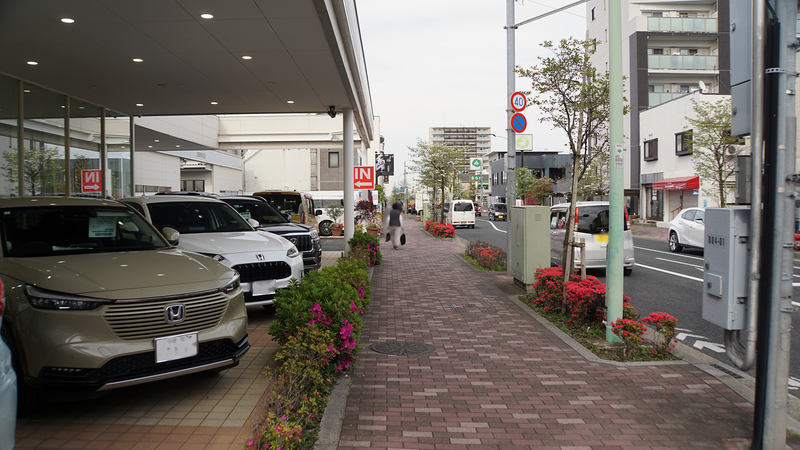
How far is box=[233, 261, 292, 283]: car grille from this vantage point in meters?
6.59

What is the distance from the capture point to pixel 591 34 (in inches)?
1705

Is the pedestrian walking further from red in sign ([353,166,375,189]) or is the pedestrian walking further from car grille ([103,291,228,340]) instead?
car grille ([103,291,228,340])

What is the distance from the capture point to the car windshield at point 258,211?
10812 millimetres

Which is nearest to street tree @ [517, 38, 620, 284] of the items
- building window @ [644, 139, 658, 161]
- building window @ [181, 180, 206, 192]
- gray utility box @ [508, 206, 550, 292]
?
gray utility box @ [508, 206, 550, 292]

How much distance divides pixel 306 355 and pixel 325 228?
74.6 ft

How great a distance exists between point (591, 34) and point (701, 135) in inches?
881

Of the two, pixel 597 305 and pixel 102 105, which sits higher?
pixel 102 105

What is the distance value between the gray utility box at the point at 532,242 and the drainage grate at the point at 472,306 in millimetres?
1262

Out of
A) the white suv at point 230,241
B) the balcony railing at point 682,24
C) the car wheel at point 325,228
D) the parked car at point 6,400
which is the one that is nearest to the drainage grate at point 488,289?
the white suv at point 230,241

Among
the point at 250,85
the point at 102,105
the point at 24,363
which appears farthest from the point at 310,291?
the point at 102,105

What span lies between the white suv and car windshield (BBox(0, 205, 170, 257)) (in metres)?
0.43

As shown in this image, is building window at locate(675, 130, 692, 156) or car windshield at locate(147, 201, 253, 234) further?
building window at locate(675, 130, 692, 156)

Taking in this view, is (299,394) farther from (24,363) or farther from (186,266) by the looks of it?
(24,363)

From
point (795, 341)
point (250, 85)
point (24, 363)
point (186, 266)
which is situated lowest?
point (795, 341)
